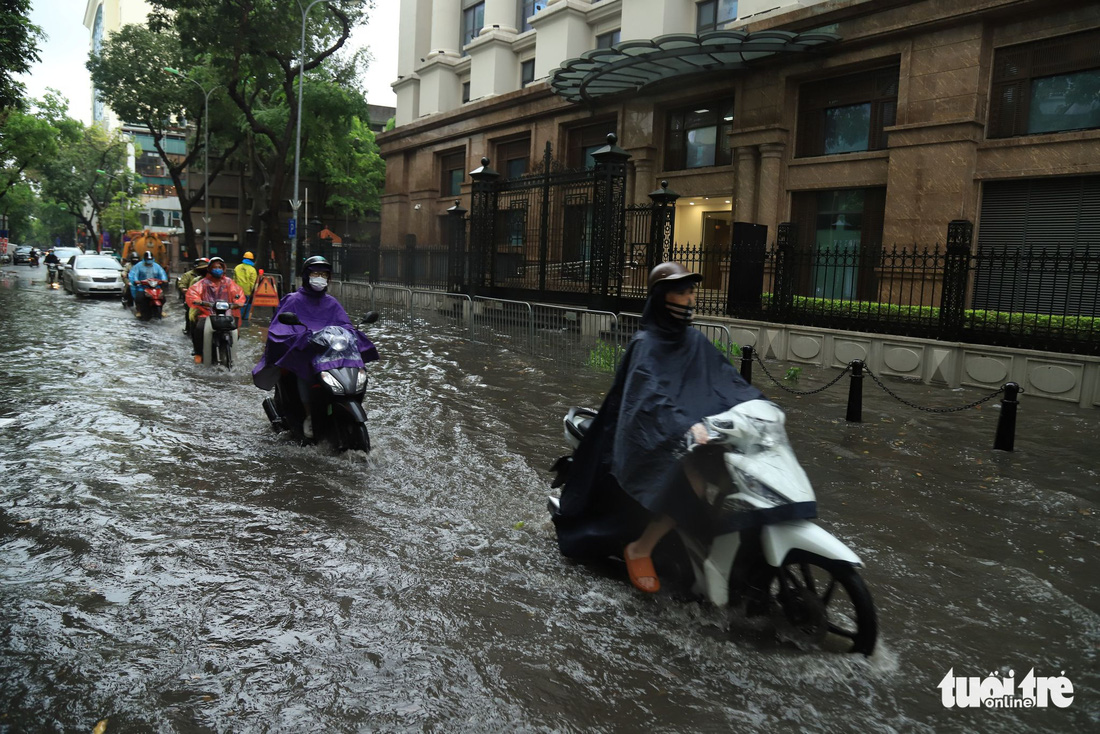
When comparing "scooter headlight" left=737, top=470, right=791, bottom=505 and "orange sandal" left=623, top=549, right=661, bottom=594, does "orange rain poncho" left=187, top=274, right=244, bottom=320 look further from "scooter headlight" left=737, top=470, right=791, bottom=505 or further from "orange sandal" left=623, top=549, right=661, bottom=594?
"scooter headlight" left=737, top=470, right=791, bottom=505

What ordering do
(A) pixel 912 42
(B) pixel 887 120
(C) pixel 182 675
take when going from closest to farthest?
1. (C) pixel 182 675
2. (A) pixel 912 42
3. (B) pixel 887 120

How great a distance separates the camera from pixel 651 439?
389cm

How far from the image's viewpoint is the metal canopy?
20250 mm

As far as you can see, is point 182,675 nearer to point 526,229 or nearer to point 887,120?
point 526,229

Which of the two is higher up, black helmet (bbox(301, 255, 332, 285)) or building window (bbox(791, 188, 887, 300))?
building window (bbox(791, 188, 887, 300))

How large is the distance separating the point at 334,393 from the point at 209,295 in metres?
6.89

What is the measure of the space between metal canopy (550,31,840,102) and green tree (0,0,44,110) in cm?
1391

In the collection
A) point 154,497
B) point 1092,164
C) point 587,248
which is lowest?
point 154,497

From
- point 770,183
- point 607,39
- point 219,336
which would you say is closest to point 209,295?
point 219,336

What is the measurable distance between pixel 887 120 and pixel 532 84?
1414 centimetres

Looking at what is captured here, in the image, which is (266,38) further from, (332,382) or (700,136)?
(332,382)

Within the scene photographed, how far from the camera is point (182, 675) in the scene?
3418 mm

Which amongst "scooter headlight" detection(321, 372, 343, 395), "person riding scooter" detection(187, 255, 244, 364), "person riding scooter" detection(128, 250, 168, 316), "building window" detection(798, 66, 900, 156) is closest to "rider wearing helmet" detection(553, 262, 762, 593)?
"scooter headlight" detection(321, 372, 343, 395)

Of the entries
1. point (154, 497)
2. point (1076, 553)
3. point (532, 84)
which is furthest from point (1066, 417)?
point (532, 84)
